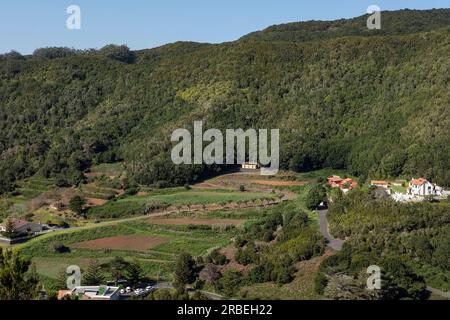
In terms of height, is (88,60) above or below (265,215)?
above

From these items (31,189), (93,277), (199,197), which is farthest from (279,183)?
(93,277)

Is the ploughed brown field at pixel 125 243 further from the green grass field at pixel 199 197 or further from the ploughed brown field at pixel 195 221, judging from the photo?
the green grass field at pixel 199 197

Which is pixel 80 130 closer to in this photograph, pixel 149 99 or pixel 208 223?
pixel 149 99

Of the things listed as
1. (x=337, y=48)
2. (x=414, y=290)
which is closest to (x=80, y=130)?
(x=337, y=48)

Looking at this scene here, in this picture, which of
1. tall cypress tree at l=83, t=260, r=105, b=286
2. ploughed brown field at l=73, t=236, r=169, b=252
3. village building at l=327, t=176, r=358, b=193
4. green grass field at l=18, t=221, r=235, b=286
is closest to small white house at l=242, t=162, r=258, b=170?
village building at l=327, t=176, r=358, b=193

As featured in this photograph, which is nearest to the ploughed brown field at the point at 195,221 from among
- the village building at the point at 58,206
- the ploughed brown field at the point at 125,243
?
the ploughed brown field at the point at 125,243

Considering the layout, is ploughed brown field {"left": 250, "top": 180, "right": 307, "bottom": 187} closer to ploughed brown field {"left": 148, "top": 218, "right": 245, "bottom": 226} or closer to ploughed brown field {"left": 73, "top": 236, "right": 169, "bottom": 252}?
ploughed brown field {"left": 148, "top": 218, "right": 245, "bottom": 226}
